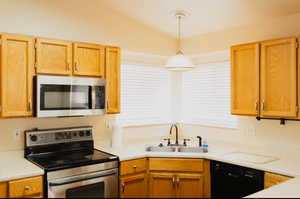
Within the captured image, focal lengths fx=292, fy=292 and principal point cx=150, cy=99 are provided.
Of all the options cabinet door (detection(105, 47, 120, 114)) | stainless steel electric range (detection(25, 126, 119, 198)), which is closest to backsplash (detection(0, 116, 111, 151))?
stainless steel electric range (detection(25, 126, 119, 198))

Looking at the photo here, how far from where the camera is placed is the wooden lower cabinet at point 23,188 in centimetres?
221

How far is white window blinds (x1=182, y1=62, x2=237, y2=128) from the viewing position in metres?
3.74

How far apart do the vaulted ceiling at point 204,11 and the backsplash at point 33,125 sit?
136 centimetres

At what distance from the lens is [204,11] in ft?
10.7

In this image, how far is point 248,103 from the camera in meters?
3.05

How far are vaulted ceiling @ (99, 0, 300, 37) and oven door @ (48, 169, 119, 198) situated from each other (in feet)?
6.13

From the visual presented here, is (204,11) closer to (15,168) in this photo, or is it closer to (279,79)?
(279,79)

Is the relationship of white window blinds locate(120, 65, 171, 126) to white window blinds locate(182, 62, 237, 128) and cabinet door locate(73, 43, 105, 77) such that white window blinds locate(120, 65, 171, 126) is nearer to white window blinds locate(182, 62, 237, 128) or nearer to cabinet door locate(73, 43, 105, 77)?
white window blinds locate(182, 62, 237, 128)

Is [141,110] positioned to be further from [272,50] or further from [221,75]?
[272,50]

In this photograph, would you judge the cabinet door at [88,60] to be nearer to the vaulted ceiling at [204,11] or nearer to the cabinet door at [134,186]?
the vaulted ceiling at [204,11]

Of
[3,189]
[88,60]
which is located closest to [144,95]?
[88,60]

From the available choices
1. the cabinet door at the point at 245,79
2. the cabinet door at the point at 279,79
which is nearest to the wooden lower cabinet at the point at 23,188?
the cabinet door at the point at 245,79

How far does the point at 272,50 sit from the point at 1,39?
2534 millimetres

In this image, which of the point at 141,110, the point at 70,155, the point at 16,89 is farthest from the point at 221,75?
the point at 16,89
